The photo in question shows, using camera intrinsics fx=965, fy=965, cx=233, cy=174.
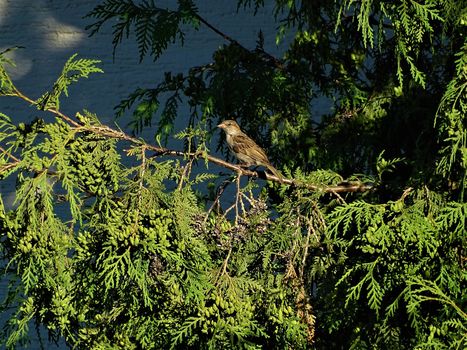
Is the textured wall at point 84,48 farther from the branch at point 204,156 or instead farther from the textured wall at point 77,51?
the branch at point 204,156

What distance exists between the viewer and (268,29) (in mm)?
7133

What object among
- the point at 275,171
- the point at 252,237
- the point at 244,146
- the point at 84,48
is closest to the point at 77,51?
the point at 84,48

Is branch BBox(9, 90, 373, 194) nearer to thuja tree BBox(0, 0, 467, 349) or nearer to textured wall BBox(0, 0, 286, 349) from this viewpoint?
thuja tree BBox(0, 0, 467, 349)

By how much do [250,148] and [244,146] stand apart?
0.09m

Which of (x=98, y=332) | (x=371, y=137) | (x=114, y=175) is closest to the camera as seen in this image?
(x=114, y=175)

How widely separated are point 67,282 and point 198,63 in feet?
12.5

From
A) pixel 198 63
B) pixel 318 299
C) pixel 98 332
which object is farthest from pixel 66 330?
pixel 198 63

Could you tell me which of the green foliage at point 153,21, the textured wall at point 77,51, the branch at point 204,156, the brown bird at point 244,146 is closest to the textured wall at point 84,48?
the textured wall at point 77,51

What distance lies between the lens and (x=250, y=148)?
457 centimetres

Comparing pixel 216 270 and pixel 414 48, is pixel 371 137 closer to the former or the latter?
pixel 414 48

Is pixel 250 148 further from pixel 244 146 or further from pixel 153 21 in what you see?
pixel 153 21

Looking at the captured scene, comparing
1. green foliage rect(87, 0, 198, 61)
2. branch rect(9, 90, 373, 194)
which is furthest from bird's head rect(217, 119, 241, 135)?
branch rect(9, 90, 373, 194)

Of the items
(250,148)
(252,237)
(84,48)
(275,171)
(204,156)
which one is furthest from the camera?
(84,48)

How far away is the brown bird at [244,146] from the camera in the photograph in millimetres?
4559
